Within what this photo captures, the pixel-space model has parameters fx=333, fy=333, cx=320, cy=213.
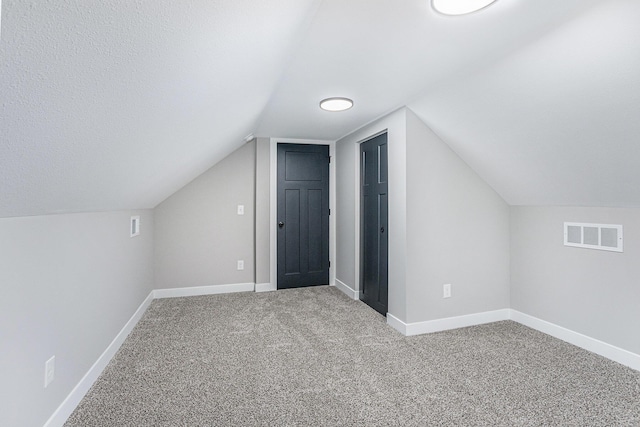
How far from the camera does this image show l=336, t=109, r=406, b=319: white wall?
9.38ft

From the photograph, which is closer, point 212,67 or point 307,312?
point 212,67

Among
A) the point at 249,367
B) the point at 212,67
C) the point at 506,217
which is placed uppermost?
the point at 212,67

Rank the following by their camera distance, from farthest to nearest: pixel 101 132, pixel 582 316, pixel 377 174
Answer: pixel 377 174, pixel 582 316, pixel 101 132

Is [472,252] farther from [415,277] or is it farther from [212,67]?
[212,67]

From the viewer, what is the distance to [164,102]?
1.28 metres

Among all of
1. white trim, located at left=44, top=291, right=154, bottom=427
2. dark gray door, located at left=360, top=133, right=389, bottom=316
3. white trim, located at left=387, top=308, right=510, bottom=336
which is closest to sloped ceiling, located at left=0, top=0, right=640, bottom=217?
dark gray door, located at left=360, top=133, right=389, bottom=316

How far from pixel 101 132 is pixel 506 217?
323 centimetres

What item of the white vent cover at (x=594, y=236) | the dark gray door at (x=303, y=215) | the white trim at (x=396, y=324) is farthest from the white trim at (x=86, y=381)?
the white vent cover at (x=594, y=236)

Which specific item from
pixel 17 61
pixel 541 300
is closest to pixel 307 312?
pixel 541 300

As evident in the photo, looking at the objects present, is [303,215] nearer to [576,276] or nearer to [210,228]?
[210,228]

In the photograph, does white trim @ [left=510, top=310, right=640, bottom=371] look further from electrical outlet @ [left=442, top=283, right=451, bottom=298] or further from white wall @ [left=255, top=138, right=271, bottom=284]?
white wall @ [left=255, top=138, right=271, bottom=284]

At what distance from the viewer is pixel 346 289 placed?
4090 millimetres

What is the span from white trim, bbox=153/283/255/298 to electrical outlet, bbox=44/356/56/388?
2399mm

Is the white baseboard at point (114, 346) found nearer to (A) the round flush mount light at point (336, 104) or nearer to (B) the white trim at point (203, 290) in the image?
(B) the white trim at point (203, 290)
